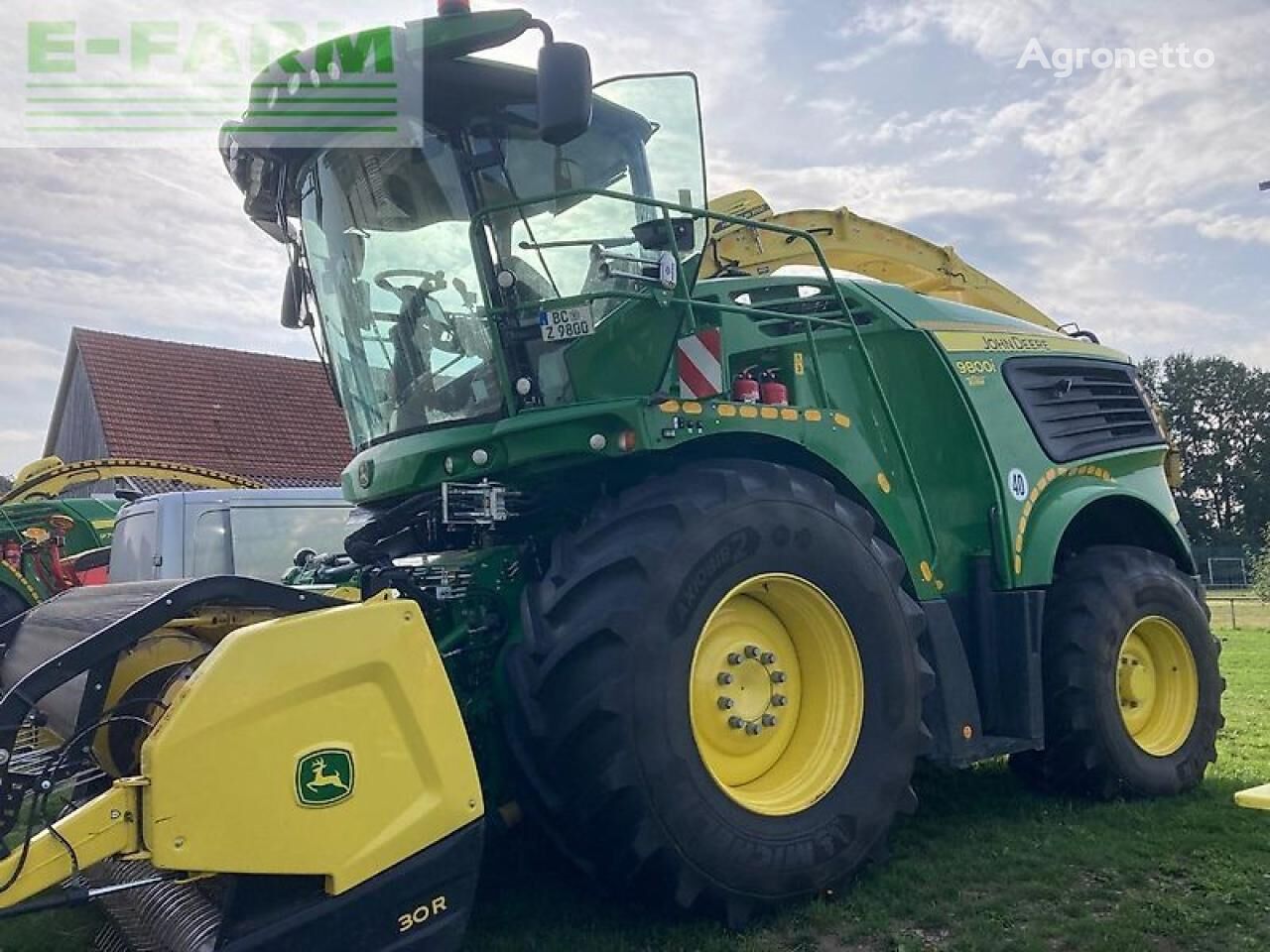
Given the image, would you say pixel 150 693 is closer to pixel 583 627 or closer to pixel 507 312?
pixel 583 627

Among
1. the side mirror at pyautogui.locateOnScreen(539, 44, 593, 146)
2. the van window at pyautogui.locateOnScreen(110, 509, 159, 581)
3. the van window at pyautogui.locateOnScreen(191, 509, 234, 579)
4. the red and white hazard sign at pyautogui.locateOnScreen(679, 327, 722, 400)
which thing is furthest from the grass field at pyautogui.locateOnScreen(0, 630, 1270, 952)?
the van window at pyautogui.locateOnScreen(110, 509, 159, 581)

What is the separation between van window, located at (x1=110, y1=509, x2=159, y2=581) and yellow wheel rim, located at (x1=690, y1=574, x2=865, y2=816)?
16.8 ft

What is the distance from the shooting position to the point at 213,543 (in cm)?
762

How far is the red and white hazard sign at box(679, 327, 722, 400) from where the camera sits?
385cm

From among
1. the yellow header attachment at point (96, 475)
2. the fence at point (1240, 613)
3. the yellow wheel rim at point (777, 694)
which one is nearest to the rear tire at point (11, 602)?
the yellow header attachment at point (96, 475)

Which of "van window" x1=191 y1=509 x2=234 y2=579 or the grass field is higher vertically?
"van window" x1=191 y1=509 x2=234 y2=579

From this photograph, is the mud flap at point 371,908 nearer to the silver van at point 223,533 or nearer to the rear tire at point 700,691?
the rear tire at point 700,691

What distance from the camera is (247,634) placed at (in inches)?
105

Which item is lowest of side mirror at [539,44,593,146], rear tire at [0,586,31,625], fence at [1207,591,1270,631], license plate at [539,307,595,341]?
fence at [1207,591,1270,631]

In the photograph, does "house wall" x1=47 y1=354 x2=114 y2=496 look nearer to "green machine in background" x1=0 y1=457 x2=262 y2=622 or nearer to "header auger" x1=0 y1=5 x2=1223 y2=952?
"green machine in background" x1=0 y1=457 x2=262 y2=622

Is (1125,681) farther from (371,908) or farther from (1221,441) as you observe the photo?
(1221,441)

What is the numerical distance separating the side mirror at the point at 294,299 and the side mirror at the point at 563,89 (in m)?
1.71

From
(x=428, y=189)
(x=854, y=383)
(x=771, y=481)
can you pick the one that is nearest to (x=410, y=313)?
(x=428, y=189)

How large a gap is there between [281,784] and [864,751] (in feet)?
6.58
